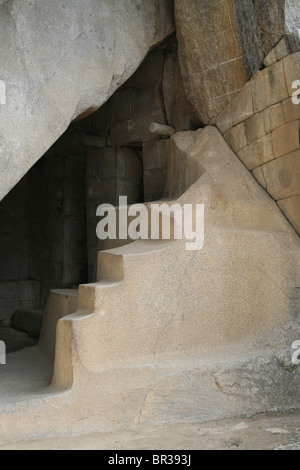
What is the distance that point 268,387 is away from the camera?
14.8 ft

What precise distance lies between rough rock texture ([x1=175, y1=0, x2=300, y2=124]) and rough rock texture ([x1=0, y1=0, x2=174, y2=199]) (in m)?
0.55

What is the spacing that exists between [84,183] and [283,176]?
13.2 ft

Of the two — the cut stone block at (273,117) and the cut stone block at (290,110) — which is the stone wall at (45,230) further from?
the cut stone block at (290,110)

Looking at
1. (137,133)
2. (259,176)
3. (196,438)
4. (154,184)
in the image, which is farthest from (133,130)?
(196,438)

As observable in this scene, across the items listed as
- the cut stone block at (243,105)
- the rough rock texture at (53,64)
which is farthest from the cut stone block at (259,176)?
the rough rock texture at (53,64)

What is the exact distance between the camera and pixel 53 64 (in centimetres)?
488

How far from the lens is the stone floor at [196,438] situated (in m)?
3.77

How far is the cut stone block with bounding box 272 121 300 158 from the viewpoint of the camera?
4.85 meters

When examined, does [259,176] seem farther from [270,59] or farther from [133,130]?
[133,130]

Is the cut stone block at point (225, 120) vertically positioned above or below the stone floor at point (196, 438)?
above

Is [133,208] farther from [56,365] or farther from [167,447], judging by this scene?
[167,447]

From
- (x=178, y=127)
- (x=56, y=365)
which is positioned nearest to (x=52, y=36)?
(x=178, y=127)

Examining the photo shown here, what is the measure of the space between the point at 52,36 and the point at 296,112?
216 centimetres

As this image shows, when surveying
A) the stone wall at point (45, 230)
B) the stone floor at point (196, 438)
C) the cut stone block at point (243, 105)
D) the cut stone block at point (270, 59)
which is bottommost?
the stone floor at point (196, 438)
